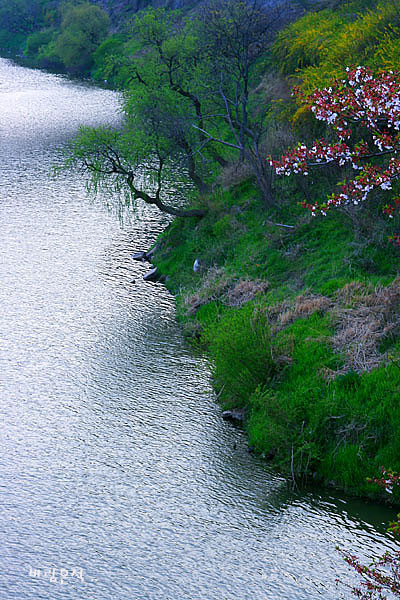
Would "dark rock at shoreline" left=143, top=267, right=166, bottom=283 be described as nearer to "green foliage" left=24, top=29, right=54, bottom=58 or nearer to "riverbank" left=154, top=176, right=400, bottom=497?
"riverbank" left=154, top=176, right=400, bottom=497

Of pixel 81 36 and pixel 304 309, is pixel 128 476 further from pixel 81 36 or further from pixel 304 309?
pixel 81 36

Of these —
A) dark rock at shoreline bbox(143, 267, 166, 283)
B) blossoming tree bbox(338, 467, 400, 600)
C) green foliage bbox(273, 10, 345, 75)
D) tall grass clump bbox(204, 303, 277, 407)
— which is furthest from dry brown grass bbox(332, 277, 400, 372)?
green foliage bbox(273, 10, 345, 75)

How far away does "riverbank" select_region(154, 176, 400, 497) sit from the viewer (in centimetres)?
1159

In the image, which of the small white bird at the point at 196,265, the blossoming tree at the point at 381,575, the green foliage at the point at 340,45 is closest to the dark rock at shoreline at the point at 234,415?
the blossoming tree at the point at 381,575

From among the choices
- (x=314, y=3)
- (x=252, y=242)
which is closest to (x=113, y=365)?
(x=252, y=242)

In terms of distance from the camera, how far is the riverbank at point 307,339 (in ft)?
38.0

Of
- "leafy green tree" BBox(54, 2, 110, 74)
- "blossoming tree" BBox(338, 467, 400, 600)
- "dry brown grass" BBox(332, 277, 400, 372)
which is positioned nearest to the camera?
"blossoming tree" BBox(338, 467, 400, 600)

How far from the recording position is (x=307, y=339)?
46.0 ft

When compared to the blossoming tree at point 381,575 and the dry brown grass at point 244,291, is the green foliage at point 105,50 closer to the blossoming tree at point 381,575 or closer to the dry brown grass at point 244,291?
the dry brown grass at point 244,291

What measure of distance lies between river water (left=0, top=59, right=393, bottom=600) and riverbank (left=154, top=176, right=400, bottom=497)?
0.62m

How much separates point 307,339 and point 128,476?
A: 4.79 meters

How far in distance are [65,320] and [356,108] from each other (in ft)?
35.9

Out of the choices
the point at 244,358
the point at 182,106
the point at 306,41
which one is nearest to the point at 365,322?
the point at 244,358

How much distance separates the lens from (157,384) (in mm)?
15578
